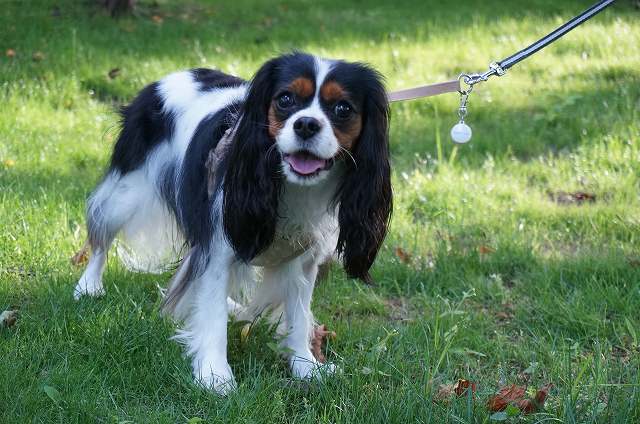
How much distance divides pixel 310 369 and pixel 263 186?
0.77 m

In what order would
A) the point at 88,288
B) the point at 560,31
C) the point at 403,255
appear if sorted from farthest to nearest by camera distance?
the point at 403,255 < the point at 88,288 < the point at 560,31

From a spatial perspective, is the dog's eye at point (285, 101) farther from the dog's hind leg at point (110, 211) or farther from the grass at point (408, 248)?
the dog's hind leg at point (110, 211)

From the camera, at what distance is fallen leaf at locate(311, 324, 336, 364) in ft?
12.1

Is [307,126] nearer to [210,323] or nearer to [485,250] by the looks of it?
[210,323]

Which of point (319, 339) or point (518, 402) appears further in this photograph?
point (319, 339)

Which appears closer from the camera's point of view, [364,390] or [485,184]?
[364,390]

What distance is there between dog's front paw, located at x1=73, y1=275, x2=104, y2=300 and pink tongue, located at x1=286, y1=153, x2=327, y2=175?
132 cm

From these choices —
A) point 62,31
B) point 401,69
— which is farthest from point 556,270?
point 62,31

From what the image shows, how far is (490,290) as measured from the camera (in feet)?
14.1

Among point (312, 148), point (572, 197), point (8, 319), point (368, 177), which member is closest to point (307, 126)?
point (312, 148)

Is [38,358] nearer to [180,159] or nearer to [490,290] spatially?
[180,159]

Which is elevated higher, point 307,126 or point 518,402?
point 307,126

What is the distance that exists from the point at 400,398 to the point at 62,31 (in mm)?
6688

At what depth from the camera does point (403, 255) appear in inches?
182
